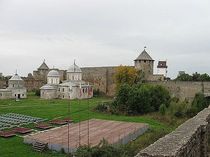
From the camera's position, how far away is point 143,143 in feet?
67.8

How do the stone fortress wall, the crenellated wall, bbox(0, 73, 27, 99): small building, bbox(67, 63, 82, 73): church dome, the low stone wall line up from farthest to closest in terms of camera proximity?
the crenellated wall, bbox(67, 63, 82, 73): church dome, bbox(0, 73, 27, 99): small building, the stone fortress wall, the low stone wall

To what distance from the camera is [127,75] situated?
170 feet

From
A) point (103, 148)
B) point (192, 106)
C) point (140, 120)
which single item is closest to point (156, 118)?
point (140, 120)

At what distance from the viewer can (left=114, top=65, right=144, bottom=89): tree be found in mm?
51562

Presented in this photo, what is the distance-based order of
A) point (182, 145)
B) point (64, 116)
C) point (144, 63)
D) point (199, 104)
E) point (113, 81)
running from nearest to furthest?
point (182, 145), point (64, 116), point (199, 104), point (144, 63), point (113, 81)

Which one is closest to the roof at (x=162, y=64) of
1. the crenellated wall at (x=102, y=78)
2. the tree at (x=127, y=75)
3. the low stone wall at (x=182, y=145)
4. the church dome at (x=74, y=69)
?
the tree at (x=127, y=75)

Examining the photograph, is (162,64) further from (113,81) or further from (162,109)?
(162,109)

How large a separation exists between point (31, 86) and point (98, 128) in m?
40.2

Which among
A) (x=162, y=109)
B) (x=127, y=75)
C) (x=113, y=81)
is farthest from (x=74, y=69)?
(x=162, y=109)

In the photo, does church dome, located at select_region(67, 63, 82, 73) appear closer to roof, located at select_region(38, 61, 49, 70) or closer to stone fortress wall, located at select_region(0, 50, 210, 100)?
stone fortress wall, located at select_region(0, 50, 210, 100)

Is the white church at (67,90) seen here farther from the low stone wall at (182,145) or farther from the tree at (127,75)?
the low stone wall at (182,145)

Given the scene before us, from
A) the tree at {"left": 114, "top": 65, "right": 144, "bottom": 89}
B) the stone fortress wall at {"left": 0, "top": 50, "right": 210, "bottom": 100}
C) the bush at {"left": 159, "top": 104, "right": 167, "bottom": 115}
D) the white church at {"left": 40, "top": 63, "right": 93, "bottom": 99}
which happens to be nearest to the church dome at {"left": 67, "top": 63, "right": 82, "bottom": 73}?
the white church at {"left": 40, "top": 63, "right": 93, "bottom": 99}

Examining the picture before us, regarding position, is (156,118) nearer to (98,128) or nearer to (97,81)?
(98,128)

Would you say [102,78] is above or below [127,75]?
below
